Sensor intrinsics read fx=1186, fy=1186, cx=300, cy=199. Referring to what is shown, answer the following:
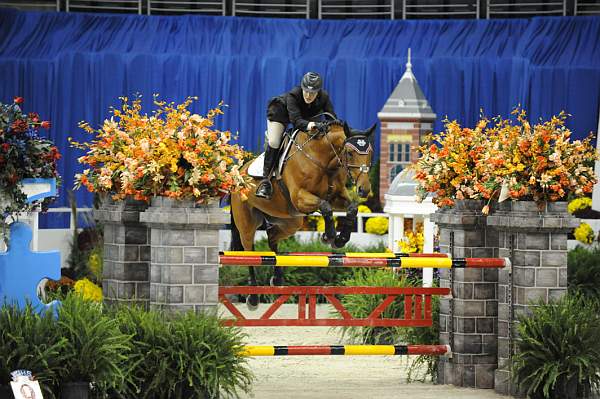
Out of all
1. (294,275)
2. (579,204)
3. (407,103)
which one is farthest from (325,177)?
(579,204)

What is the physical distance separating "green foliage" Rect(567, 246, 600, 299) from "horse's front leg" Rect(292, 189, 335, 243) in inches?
98.9

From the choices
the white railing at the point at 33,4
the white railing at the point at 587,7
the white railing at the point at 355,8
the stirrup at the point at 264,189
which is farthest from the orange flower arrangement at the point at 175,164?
the white railing at the point at 587,7

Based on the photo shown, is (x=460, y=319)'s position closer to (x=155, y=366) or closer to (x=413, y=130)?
(x=155, y=366)

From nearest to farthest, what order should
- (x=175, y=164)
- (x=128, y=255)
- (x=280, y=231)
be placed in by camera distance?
(x=175, y=164)
(x=128, y=255)
(x=280, y=231)

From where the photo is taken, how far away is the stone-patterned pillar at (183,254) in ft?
23.1

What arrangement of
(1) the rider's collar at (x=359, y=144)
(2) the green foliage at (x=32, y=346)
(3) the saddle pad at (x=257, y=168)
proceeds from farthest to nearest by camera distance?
(3) the saddle pad at (x=257, y=168), (1) the rider's collar at (x=359, y=144), (2) the green foliage at (x=32, y=346)

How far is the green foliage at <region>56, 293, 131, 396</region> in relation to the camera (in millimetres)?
6219

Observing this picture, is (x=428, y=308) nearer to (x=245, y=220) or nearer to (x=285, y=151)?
(x=285, y=151)

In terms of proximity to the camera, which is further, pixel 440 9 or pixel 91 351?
pixel 440 9

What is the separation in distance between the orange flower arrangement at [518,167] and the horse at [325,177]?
1.62 metres

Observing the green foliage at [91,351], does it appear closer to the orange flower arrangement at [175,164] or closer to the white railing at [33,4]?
the orange flower arrangement at [175,164]

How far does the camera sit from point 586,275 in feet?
39.1

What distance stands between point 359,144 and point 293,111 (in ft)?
2.64

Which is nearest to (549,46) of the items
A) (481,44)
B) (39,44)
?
(481,44)
